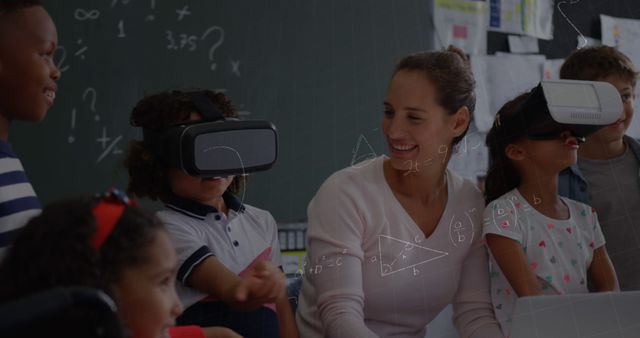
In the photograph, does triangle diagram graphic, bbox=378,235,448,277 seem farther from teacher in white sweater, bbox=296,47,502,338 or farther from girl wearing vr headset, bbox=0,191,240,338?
girl wearing vr headset, bbox=0,191,240,338

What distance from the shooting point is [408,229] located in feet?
2.14

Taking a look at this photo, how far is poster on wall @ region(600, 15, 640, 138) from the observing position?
2.09ft

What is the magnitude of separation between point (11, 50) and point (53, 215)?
16cm

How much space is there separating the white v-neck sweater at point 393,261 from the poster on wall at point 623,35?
0.18 metres

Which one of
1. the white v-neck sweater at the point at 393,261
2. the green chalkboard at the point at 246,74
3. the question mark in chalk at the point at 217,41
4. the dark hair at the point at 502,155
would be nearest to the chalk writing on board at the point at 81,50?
the green chalkboard at the point at 246,74

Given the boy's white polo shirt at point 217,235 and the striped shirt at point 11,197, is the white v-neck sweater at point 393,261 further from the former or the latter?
the striped shirt at point 11,197

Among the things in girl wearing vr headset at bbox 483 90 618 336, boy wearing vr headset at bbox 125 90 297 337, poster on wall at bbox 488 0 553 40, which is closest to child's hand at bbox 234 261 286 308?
boy wearing vr headset at bbox 125 90 297 337

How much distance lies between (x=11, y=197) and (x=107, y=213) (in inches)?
4.8

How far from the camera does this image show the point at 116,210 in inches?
16.6

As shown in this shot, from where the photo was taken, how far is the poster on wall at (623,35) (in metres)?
0.64

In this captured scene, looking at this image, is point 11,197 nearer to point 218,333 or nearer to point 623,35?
point 218,333

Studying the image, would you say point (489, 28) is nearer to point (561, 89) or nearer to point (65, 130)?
point (561, 89)

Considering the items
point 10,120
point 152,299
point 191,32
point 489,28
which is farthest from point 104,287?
point 489,28

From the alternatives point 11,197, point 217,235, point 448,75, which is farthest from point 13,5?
point 448,75
